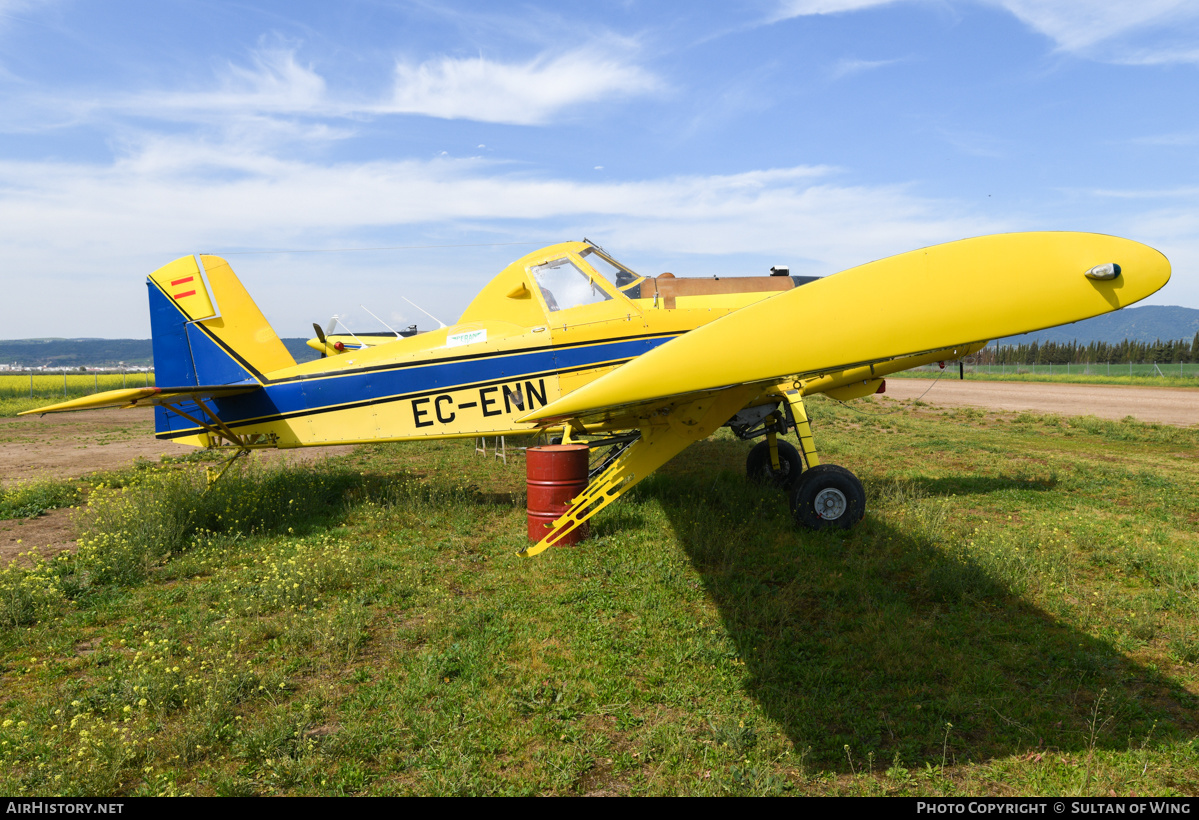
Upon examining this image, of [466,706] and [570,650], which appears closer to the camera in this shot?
[466,706]

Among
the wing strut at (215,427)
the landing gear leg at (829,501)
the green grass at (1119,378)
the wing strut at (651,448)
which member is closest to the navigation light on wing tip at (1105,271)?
Answer: the wing strut at (651,448)

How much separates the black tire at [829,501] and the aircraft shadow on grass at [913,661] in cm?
38

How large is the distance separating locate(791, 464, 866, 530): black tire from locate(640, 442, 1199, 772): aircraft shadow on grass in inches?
14.9

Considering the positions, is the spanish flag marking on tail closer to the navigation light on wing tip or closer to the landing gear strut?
the landing gear strut

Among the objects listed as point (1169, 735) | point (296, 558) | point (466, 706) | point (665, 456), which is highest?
point (665, 456)

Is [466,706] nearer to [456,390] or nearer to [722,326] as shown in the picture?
[722,326]

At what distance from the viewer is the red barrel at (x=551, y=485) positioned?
6.54 meters

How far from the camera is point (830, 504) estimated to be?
658 cm

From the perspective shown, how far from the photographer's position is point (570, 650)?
4234 mm

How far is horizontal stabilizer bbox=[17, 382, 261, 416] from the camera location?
229 inches

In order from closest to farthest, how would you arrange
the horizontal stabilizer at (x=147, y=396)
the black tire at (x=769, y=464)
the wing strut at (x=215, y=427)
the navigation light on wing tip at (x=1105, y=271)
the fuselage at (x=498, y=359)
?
the navigation light on wing tip at (x=1105, y=271), the horizontal stabilizer at (x=147, y=396), the fuselage at (x=498, y=359), the wing strut at (x=215, y=427), the black tire at (x=769, y=464)

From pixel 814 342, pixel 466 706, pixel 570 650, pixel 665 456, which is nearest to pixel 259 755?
pixel 466 706

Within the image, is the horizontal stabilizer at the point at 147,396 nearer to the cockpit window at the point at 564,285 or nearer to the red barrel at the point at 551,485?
the red barrel at the point at 551,485
